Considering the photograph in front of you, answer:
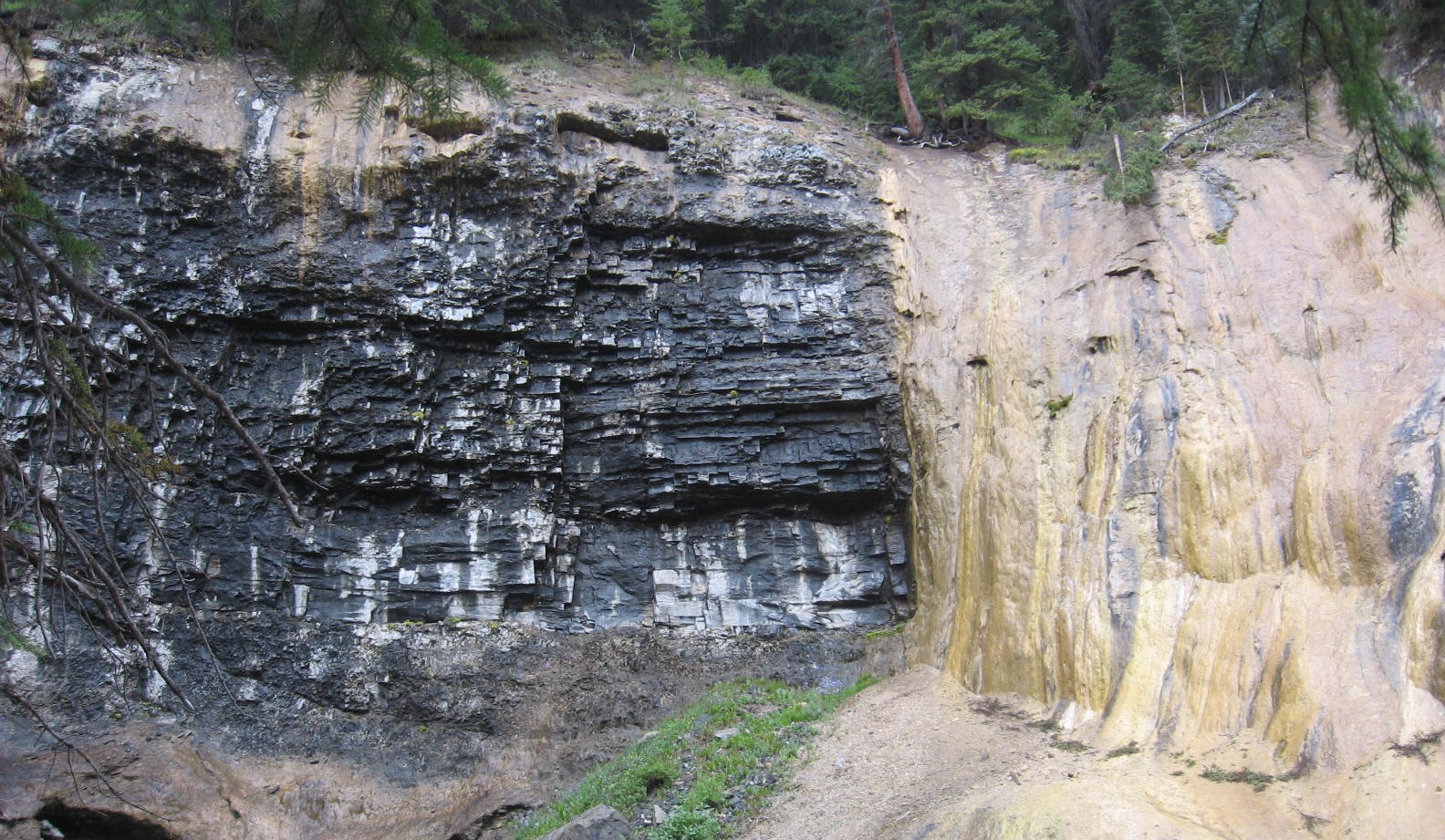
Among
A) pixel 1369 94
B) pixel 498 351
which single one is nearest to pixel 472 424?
pixel 498 351

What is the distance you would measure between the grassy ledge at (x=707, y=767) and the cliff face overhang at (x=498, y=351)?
1959mm

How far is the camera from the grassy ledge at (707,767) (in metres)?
8.78

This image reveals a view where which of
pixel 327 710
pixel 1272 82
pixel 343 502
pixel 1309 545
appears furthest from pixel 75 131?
pixel 1272 82

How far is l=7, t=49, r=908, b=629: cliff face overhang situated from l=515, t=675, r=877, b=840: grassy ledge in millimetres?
1959

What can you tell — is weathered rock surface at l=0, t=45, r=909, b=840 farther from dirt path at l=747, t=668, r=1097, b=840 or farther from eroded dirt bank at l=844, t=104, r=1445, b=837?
dirt path at l=747, t=668, r=1097, b=840

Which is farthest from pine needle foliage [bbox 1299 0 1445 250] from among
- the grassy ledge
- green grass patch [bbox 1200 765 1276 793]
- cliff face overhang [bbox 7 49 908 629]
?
cliff face overhang [bbox 7 49 908 629]

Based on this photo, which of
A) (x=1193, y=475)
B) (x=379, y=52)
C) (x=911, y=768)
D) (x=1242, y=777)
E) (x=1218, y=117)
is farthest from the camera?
(x=1218, y=117)

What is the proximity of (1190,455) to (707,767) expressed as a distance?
587cm

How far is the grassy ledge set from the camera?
28.8 ft

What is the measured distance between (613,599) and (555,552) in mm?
1047

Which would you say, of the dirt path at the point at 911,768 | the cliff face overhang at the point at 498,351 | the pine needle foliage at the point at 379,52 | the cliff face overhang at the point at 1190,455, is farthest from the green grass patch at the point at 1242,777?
the pine needle foliage at the point at 379,52

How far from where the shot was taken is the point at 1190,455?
9.58 m

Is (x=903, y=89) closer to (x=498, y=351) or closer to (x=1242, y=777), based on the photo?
(x=498, y=351)

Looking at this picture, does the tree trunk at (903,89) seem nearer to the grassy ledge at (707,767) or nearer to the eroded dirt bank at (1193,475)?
the eroded dirt bank at (1193,475)
